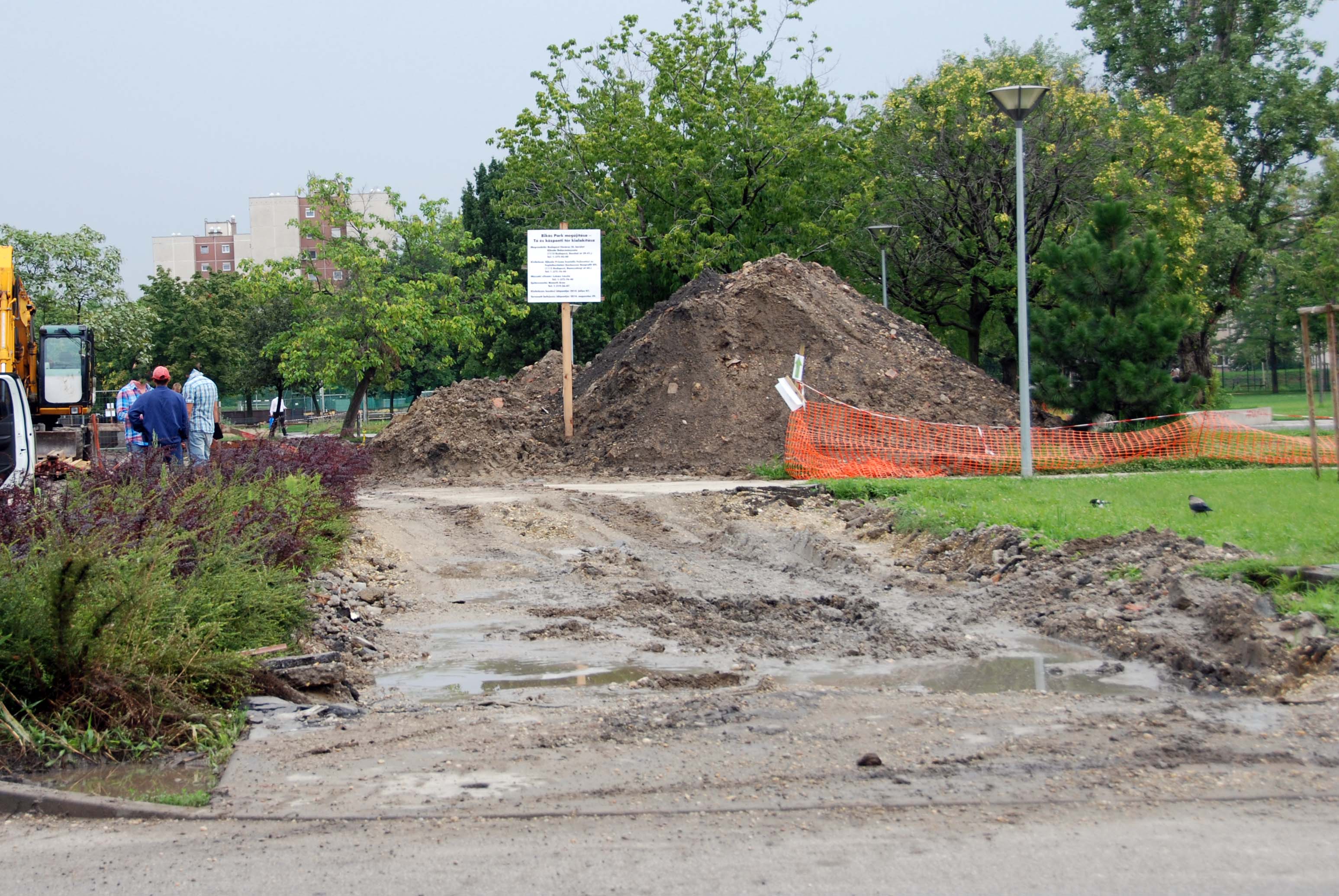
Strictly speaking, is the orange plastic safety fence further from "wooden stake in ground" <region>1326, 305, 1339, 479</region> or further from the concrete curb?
the concrete curb

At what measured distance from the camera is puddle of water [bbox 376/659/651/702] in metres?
7.10

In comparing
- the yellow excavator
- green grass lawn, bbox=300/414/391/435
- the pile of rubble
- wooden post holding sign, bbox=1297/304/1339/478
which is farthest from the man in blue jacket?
green grass lawn, bbox=300/414/391/435

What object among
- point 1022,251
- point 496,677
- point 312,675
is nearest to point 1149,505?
point 1022,251

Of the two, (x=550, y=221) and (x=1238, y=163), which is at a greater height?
(x=1238, y=163)

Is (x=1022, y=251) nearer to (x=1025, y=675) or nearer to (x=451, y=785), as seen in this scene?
(x=1025, y=675)

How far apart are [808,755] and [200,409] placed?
12.2m

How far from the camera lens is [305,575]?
892 centimetres

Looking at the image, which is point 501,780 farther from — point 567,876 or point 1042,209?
point 1042,209

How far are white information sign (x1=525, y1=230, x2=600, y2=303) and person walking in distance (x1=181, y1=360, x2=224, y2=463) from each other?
9042 millimetres

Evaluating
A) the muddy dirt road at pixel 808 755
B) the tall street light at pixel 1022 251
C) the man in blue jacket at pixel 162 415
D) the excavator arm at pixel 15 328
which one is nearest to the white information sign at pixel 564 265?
the tall street light at pixel 1022 251

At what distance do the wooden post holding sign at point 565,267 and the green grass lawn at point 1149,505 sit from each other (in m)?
8.44

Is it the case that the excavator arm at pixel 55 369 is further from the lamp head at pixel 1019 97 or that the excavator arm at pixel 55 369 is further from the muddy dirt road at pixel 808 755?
the lamp head at pixel 1019 97

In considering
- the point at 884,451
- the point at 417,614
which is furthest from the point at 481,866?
the point at 884,451

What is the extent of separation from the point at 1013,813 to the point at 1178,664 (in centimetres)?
307
